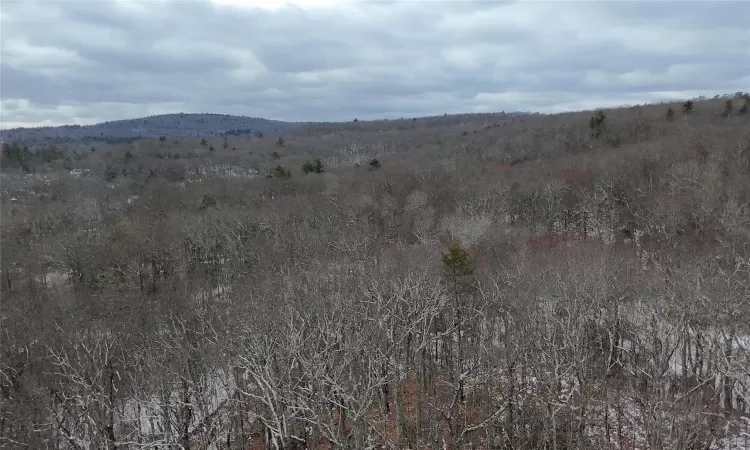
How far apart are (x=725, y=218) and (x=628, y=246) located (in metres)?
7.14

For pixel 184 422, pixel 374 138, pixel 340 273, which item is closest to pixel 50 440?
pixel 184 422

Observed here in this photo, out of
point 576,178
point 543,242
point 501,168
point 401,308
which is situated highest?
point 501,168

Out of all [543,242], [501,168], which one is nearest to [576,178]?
[501,168]

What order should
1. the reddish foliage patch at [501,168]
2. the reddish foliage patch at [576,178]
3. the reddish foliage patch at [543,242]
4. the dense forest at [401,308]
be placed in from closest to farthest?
the dense forest at [401,308]
the reddish foliage patch at [543,242]
the reddish foliage patch at [576,178]
the reddish foliage patch at [501,168]

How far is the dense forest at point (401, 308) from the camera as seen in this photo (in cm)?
1650

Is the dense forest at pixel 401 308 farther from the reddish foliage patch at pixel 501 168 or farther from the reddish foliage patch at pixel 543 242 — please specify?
the reddish foliage patch at pixel 501 168

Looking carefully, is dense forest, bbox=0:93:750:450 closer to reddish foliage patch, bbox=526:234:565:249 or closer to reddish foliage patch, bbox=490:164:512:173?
reddish foliage patch, bbox=526:234:565:249

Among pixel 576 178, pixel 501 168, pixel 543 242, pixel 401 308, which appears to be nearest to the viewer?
pixel 401 308

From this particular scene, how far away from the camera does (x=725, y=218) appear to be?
28.4 m

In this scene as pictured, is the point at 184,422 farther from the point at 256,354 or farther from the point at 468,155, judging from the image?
the point at 468,155

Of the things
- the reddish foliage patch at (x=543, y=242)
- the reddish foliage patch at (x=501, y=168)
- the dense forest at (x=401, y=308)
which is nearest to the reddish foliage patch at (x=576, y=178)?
the dense forest at (x=401, y=308)

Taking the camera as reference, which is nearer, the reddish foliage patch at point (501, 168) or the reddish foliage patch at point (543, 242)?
the reddish foliage patch at point (543, 242)

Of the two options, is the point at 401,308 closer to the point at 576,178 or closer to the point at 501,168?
the point at 576,178

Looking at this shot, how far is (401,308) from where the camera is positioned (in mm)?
20297
